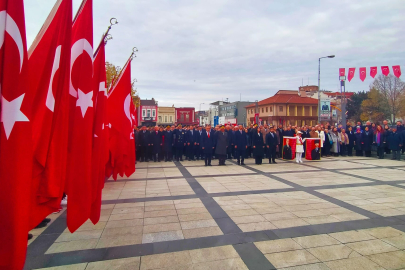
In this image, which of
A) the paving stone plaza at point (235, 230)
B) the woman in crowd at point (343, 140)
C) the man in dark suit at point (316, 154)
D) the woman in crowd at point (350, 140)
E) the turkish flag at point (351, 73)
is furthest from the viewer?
the turkish flag at point (351, 73)

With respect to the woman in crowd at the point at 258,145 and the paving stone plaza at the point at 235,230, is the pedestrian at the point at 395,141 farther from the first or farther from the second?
the woman in crowd at the point at 258,145

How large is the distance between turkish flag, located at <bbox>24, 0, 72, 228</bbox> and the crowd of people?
409 inches

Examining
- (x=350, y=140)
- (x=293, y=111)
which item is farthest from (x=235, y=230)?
(x=293, y=111)

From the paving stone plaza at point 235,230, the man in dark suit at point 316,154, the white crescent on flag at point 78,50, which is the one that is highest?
the white crescent on flag at point 78,50

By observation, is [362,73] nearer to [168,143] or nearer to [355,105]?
[168,143]

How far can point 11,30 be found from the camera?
6.70 feet

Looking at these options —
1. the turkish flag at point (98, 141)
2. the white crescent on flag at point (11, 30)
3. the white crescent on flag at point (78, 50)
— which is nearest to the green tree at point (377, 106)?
the turkish flag at point (98, 141)

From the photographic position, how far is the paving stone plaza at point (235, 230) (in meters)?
3.63

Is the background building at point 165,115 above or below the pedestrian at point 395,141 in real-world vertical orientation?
above

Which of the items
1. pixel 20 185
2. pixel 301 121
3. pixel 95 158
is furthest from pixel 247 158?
pixel 301 121

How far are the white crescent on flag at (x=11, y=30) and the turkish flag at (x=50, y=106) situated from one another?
1.63 ft

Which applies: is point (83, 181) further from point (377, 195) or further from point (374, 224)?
point (377, 195)

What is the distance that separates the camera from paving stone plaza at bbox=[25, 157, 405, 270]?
11.9 feet

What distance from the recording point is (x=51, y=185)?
2.57 m
